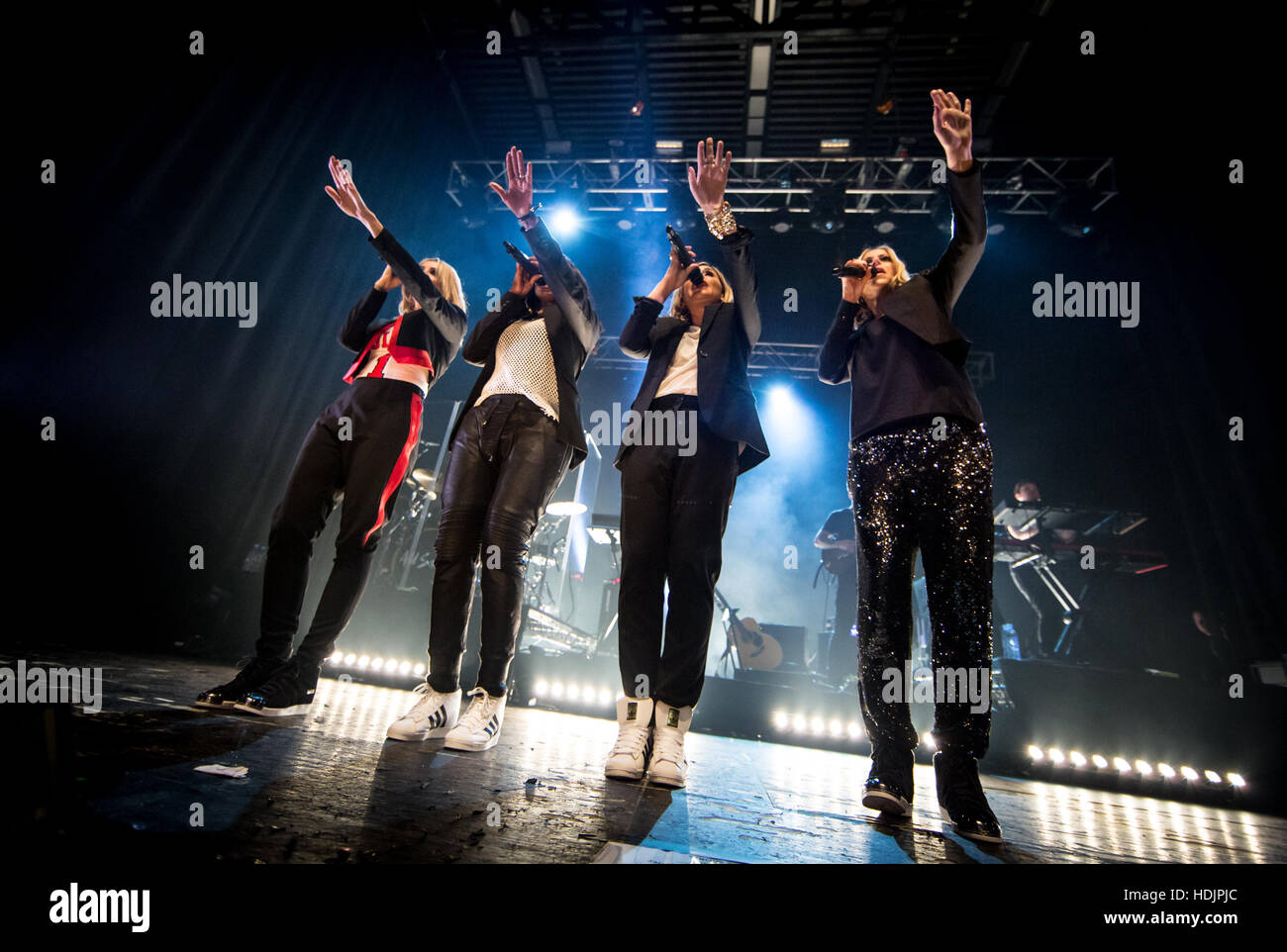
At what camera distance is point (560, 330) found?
2471 millimetres

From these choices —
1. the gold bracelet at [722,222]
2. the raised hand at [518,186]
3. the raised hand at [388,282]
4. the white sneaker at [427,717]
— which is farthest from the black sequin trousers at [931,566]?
the raised hand at [388,282]

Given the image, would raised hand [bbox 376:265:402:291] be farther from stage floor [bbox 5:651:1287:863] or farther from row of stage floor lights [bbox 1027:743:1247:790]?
row of stage floor lights [bbox 1027:743:1247:790]

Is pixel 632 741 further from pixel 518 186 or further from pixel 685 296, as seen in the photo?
pixel 518 186

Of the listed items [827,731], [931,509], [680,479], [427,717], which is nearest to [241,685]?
[427,717]

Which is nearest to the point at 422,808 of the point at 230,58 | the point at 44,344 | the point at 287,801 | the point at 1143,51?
the point at 287,801

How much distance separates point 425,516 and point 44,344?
9.75 feet

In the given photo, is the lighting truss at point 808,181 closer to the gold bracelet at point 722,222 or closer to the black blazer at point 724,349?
the gold bracelet at point 722,222

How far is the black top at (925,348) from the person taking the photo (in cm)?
189

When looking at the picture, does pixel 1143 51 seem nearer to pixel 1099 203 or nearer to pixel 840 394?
pixel 1099 203

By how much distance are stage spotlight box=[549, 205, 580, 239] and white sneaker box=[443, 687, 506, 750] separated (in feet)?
25.3

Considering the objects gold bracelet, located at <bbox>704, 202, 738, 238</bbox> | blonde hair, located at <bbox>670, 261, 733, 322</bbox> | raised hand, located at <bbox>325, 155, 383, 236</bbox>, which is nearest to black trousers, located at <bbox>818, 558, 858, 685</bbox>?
blonde hair, located at <bbox>670, 261, 733, 322</bbox>

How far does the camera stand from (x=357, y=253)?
19.9ft

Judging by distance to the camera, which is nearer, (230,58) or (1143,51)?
(230,58)

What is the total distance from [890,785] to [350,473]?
2.34 meters
